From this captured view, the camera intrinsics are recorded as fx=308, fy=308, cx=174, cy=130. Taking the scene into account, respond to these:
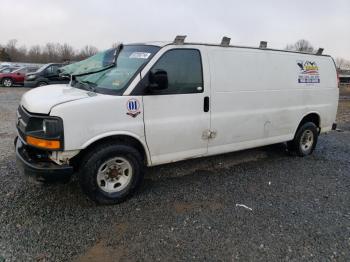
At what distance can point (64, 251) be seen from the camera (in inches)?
118

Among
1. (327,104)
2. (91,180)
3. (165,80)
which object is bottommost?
(91,180)

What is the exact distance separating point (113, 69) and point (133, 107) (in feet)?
2.50

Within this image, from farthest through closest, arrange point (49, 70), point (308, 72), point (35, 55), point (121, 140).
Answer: point (35, 55), point (49, 70), point (308, 72), point (121, 140)

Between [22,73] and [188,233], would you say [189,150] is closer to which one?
[188,233]

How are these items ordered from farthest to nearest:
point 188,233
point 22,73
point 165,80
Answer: point 22,73
point 165,80
point 188,233

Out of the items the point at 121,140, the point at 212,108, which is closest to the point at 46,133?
the point at 121,140

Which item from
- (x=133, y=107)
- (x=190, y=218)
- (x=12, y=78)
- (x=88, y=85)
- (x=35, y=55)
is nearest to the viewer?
(x=190, y=218)

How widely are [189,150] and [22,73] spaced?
21.6 m

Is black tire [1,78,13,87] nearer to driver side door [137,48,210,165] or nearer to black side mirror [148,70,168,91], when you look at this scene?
driver side door [137,48,210,165]

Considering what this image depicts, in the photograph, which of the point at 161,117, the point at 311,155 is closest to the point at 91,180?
the point at 161,117

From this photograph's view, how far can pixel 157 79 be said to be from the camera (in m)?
3.88

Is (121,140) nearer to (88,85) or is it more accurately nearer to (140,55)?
(88,85)

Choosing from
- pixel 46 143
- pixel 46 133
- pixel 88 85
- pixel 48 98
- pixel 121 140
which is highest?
pixel 88 85

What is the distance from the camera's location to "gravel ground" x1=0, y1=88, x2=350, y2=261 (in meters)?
3.07
